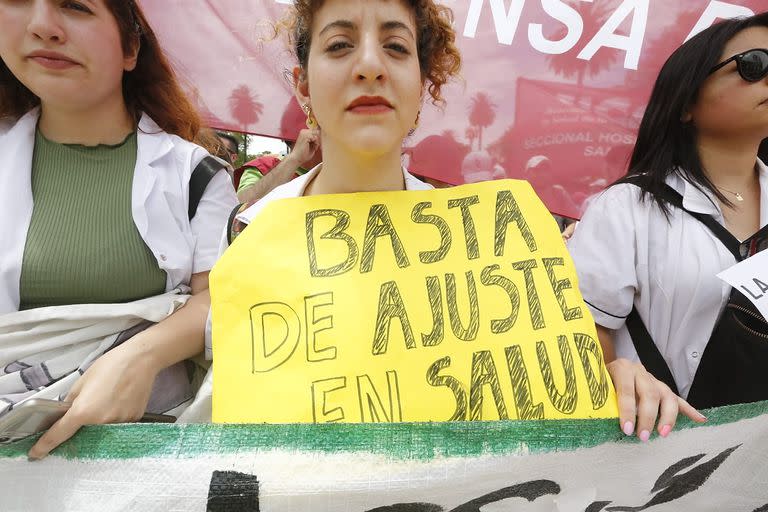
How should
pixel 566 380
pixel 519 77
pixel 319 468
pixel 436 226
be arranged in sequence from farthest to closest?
pixel 519 77, pixel 436 226, pixel 566 380, pixel 319 468

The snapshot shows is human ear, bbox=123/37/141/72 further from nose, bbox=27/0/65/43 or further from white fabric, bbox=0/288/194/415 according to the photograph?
white fabric, bbox=0/288/194/415

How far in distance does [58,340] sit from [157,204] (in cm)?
32

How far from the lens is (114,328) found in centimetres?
109

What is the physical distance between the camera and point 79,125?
1230mm

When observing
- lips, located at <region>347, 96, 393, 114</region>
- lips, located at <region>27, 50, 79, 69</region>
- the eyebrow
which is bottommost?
lips, located at <region>347, 96, 393, 114</region>

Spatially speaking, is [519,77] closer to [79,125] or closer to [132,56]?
[132,56]

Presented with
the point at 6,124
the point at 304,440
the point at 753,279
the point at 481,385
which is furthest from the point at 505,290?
the point at 6,124

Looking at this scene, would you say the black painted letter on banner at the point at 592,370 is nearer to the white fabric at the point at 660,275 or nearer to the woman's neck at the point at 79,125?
the white fabric at the point at 660,275

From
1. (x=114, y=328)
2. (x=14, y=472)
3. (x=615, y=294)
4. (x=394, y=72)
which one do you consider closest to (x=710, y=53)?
(x=615, y=294)

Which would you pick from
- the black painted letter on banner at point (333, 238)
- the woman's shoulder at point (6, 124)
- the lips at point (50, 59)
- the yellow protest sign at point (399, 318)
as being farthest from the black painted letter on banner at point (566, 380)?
the woman's shoulder at point (6, 124)

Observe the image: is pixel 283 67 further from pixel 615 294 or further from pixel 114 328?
pixel 615 294

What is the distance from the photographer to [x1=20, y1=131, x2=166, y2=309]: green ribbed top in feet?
3.57

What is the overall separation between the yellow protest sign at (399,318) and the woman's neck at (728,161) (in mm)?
700

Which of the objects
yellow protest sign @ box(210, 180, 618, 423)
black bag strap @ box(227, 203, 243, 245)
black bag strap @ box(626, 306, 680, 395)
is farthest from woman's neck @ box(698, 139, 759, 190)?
black bag strap @ box(227, 203, 243, 245)
